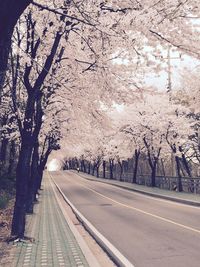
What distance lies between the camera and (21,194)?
36.7 ft

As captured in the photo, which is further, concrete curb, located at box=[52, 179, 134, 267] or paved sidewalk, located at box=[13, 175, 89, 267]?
concrete curb, located at box=[52, 179, 134, 267]

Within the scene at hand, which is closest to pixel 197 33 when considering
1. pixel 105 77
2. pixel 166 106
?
pixel 105 77

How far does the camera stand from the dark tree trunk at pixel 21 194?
10.9 meters

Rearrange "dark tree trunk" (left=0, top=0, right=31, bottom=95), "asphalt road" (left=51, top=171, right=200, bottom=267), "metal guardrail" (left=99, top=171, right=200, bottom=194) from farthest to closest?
"metal guardrail" (left=99, top=171, right=200, bottom=194)
"asphalt road" (left=51, top=171, right=200, bottom=267)
"dark tree trunk" (left=0, top=0, right=31, bottom=95)

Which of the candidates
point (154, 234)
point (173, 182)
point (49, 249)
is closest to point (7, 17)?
point (49, 249)

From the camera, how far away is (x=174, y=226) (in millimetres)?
14109

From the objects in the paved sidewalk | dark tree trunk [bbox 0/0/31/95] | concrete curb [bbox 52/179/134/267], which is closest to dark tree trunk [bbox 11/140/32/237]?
the paved sidewalk

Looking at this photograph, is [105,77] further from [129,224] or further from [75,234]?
[129,224]

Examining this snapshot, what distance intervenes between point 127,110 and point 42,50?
28.9 metres

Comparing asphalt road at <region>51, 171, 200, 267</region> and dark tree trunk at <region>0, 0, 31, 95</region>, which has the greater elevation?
dark tree trunk at <region>0, 0, 31, 95</region>

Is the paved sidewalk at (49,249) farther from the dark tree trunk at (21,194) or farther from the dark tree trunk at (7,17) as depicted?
the dark tree trunk at (7,17)

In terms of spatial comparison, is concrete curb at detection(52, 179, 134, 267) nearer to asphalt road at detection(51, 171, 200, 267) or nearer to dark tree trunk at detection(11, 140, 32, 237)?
asphalt road at detection(51, 171, 200, 267)

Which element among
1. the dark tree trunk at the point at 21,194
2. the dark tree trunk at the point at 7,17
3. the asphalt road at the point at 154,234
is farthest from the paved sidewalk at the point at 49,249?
the dark tree trunk at the point at 7,17

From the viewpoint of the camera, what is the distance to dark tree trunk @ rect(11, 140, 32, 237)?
35.8 feet
